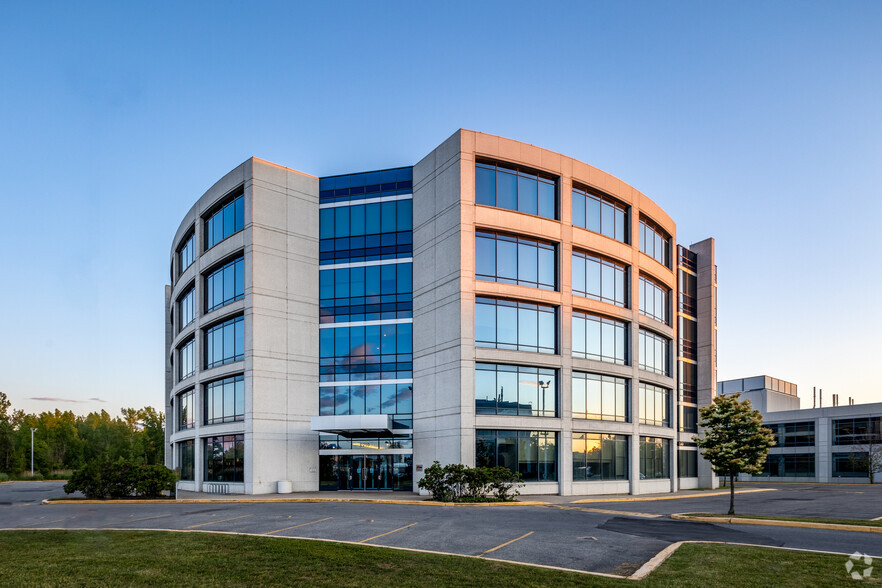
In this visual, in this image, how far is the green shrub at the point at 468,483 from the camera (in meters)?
29.6

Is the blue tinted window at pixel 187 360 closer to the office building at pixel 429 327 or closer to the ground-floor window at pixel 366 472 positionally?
the office building at pixel 429 327

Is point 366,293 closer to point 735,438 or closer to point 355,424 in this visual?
point 355,424

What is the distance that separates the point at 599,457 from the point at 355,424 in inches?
538

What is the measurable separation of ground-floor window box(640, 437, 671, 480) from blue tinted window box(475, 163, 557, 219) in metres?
15.6

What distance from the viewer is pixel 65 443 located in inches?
4104

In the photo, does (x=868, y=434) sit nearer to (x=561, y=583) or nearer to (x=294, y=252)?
(x=294, y=252)

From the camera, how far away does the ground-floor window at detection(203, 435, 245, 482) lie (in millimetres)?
36219

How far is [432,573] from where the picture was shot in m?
11.1

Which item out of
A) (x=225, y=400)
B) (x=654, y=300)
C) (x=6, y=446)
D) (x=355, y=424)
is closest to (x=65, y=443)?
(x=6, y=446)

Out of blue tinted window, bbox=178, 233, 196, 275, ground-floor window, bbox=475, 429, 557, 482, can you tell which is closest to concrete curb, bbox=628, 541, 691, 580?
ground-floor window, bbox=475, 429, 557, 482

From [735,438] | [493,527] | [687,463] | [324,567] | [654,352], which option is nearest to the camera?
[324,567]

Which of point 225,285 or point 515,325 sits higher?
point 225,285

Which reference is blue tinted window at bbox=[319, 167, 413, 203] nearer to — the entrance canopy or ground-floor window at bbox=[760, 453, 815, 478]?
the entrance canopy

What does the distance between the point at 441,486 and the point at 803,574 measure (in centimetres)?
2050
